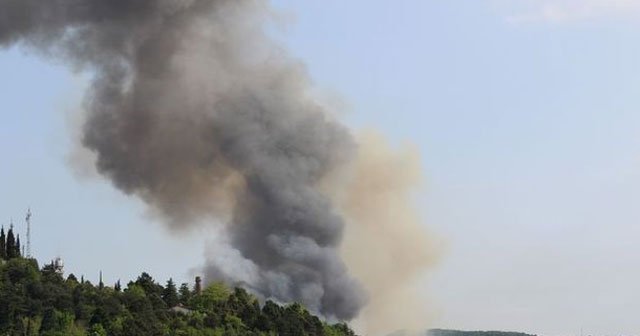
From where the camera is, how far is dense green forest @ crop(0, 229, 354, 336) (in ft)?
492

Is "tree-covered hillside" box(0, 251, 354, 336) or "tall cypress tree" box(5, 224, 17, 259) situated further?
"tall cypress tree" box(5, 224, 17, 259)

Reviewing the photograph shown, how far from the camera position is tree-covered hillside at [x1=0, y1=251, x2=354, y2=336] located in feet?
492

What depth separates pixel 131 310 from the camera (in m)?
160

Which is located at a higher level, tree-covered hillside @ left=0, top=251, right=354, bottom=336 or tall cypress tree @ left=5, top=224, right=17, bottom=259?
tall cypress tree @ left=5, top=224, right=17, bottom=259

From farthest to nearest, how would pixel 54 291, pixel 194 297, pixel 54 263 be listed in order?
pixel 54 263 → pixel 194 297 → pixel 54 291

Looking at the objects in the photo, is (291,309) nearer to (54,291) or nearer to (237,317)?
(237,317)

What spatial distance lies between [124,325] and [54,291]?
10732 millimetres

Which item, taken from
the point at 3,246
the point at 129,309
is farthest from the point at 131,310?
the point at 3,246

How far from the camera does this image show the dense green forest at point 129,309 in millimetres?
150000

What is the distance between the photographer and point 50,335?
14525 cm

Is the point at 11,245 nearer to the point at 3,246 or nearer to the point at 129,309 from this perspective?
the point at 3,246

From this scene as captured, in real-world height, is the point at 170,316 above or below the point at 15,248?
below

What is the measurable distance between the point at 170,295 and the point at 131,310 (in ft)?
58.5

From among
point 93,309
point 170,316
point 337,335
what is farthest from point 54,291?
point 337,335
